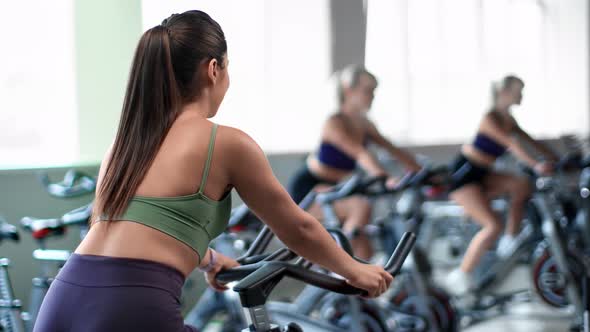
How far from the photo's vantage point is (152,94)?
1343mm

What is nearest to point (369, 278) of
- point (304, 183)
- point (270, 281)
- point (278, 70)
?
Answer: point (270, 281)

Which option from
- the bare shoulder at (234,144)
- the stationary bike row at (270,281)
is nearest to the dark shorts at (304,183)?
the stationary bike row at (270,281)

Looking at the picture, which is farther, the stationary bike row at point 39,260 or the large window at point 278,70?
the large window at point 278,70

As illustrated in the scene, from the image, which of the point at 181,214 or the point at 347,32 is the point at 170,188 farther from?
the point at 347,32

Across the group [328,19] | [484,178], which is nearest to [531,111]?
[328,19]

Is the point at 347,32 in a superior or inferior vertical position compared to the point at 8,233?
superior

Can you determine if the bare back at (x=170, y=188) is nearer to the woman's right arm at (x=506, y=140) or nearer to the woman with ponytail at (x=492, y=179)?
the woman with ponytail at (x=492, y=179)

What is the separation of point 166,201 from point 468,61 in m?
8.03

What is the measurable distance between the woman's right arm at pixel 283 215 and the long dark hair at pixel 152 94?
0.12 meters

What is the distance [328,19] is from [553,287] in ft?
9.07

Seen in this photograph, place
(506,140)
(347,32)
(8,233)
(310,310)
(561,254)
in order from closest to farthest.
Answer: (8,233), (310,310), (561,254), (506,140), (347,32)

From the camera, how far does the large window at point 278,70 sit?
5.43 meters

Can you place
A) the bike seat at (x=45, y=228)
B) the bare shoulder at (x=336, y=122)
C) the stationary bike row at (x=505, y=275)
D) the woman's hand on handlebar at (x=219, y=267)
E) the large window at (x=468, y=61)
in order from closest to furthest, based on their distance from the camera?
the woman's hand on handlebar at (x=219, y=267) < the bike seat at (x=45, y=228) < the bare shoulder at (x=336, y=122) < the stationary bike row at (x=505, y=275) < the large window at (x=468, y=61)

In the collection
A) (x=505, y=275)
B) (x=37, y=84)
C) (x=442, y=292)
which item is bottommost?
(x=505, y=275)
